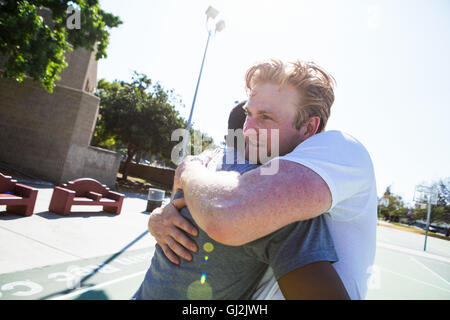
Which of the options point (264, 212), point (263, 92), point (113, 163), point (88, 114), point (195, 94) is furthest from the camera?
point (113, 163)

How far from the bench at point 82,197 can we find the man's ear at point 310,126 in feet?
25.8

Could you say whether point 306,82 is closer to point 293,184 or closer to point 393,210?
point 293,184

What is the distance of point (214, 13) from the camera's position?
39.5 feet

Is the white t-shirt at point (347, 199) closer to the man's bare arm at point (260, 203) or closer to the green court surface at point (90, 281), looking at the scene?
the man's bare arm at point (260, 203)

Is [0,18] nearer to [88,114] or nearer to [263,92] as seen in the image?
[88,114]

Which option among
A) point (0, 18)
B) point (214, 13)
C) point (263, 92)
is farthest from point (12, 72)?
point (263, 92)

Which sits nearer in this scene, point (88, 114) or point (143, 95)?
point (88, 114)

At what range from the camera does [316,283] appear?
2.89 ft

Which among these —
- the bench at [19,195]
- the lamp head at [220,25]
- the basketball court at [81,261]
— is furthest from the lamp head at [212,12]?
the bench at [19,195]

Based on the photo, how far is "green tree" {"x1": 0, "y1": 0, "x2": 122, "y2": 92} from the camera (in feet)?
28.7

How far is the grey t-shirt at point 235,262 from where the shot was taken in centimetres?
93

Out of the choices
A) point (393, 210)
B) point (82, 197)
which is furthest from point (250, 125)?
point (393, 210)

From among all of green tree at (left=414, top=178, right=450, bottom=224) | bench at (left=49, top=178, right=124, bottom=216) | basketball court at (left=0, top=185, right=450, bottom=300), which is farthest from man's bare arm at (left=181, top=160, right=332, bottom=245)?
green tree at (left=414, top=178, right=450, bottom=224)
